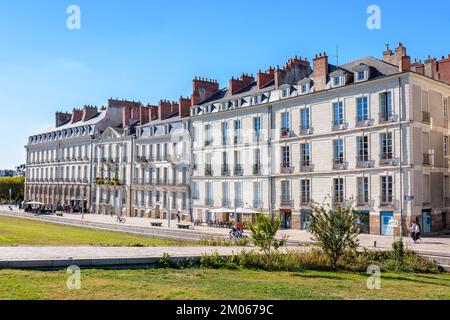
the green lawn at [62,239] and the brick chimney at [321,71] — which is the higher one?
the brick chimney at [321,71]

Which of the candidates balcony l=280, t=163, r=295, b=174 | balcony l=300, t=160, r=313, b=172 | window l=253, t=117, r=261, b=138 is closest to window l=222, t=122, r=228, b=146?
window l=253, t=117, r=261, b=138

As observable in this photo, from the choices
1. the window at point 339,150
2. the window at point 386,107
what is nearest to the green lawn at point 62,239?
the window at point 339,150


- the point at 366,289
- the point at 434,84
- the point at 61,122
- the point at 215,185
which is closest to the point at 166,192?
the point at 215,185

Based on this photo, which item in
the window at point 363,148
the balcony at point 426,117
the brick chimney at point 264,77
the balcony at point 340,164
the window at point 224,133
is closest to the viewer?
the balcony at point 426,117

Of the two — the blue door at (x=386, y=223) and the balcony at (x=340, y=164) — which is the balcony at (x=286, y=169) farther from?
the blue door at (x=386, y=223)

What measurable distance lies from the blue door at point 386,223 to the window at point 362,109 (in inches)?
280

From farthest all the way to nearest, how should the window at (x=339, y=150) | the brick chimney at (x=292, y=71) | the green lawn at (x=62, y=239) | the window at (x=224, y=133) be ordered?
the window at (x=224, y=133)
the brick chimney at (x=292, y=71)
the window at (x=339, y=150)
the green lawn at (x=62, y=239)

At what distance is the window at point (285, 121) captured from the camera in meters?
44.8

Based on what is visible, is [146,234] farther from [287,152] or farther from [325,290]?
[325,290]

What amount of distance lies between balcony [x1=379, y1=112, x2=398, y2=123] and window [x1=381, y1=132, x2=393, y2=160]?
3.06ft

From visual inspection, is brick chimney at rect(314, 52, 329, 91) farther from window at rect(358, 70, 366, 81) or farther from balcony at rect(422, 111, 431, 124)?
balcony at rect(422, 111, 431, 124)

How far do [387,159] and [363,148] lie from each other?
7.50ft

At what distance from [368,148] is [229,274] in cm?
2459

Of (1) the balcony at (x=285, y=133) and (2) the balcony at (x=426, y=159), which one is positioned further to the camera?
(1) the balcony at (x=285, y=133)
